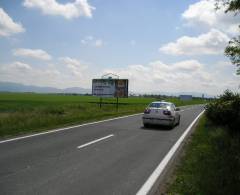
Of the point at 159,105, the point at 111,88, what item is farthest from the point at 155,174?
the point at 111,88

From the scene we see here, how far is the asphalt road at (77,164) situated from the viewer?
18.5 feet

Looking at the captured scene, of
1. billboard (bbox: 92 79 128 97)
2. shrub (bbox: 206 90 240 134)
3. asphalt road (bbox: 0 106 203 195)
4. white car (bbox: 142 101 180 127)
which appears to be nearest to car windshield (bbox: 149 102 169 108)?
white car (bbox: 142 101 180 127)

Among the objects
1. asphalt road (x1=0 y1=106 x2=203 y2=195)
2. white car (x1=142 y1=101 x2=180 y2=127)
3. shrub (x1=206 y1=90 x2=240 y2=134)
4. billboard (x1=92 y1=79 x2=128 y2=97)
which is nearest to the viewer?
asphalt road (x1=0 y1=106 x2=203 y2=195)

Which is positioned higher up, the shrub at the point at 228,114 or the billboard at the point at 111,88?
the billboard at the point at 111,88

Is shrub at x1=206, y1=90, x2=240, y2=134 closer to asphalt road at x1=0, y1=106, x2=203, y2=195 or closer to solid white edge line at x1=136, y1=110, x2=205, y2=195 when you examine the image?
asphalt road at x1=0, y1=106, x2=203, y2=195

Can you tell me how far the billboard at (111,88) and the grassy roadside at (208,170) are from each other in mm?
24554

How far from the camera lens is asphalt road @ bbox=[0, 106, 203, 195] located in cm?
565

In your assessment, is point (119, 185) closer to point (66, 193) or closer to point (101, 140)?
point (66, 193)

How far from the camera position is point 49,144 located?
9969mm

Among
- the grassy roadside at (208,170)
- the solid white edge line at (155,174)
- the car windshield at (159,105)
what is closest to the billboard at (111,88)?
the car windshield at (159,105)

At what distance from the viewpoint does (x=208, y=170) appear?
6.95 m

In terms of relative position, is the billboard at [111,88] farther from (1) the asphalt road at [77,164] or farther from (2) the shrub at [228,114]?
(1) the asphalt road at [77,164]

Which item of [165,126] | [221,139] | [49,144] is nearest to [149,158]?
[49,144]

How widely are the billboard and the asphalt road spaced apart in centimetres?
2324
